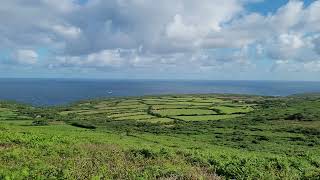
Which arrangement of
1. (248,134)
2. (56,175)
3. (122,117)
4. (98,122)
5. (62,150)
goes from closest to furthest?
(56,175) < (62,150) < (248,134) < (98,122) < (122,117)

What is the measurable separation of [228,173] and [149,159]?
13.8ft

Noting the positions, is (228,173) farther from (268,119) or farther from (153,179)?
(268,119)

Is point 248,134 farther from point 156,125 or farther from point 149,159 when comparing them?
point 149,159

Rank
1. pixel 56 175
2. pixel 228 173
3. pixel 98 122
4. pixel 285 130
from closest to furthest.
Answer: pixel 56 175 < pixel 228 173 < pixel 285 130 < pixel 98 122

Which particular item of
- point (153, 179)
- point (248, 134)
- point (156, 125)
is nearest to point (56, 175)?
point (153, 179)

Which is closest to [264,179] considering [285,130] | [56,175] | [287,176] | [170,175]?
[287,176]

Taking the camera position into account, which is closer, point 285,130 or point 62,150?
point 62,150

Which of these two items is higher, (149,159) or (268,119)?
(149,159)

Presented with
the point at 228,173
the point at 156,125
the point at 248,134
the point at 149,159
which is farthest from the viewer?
the point at 156,125

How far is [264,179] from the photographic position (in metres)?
15.7

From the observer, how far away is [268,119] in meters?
99.3

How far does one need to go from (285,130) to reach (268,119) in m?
21.8

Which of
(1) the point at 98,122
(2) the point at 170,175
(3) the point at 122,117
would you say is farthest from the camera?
(3) the point at 122,117

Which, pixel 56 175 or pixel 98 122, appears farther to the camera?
pixel 98 122
